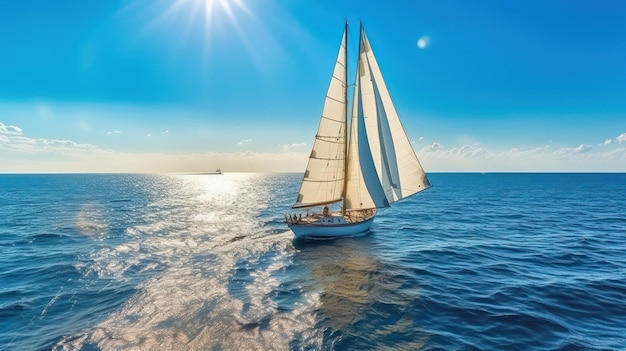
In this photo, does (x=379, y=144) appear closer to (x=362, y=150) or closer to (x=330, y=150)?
(x=362, y=150)

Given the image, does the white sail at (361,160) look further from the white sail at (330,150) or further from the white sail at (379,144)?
the white sail at (330,150)

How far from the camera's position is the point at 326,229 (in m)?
31.0

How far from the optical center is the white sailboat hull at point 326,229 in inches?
1204

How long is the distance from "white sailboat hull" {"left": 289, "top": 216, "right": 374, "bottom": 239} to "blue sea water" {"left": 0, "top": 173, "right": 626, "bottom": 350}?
1787 mm

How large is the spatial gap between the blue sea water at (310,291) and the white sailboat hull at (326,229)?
5.86 feet

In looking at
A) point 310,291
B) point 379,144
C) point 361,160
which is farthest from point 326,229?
point 310,291

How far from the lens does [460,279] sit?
813 inches

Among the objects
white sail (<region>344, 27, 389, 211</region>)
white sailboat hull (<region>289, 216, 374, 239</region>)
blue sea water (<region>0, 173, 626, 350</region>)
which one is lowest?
blue sea water (<region>0, 173, 626, 350</region>)

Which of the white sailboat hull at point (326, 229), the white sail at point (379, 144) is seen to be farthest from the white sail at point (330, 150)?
the white sailboat hull at point (326, 229)

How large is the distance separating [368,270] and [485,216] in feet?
119

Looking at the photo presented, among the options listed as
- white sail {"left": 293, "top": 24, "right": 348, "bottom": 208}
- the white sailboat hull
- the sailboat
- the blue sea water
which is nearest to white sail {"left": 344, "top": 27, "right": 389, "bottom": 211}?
the sailboat

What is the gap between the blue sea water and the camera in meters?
13.3

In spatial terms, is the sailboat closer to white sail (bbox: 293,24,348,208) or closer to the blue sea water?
white sail (bbox: 293,24,348,208)

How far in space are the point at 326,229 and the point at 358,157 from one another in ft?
27.3
